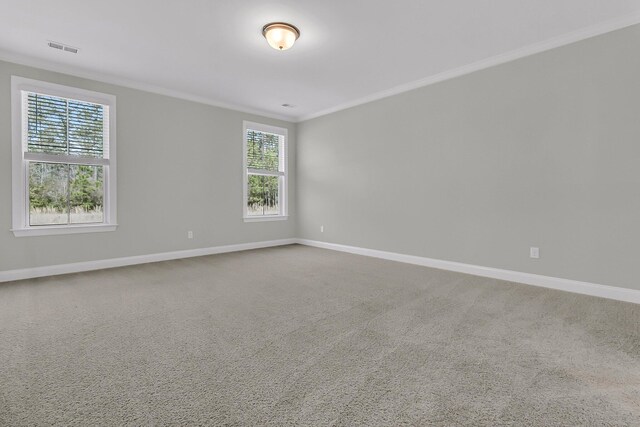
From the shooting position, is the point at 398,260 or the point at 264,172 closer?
the point at 398,260

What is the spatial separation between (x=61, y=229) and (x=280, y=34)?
144 inches

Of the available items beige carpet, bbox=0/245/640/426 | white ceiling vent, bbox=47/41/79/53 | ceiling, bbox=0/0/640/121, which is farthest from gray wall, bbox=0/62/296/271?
beige carpet, bbox=0/245/640/426

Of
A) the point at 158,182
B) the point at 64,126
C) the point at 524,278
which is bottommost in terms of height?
the point at 524,278

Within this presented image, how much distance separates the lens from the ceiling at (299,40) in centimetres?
287

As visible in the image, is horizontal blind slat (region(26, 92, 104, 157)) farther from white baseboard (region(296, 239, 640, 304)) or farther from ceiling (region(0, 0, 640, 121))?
white baseboard (region(296, 239, 640, 304))

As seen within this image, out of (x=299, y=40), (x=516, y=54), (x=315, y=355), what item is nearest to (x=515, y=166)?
(x=516, y=54)

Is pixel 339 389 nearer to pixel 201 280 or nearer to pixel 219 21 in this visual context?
pixel 201 280

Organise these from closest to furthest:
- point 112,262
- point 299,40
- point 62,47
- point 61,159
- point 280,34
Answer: point 280,34
point 299,40
point 62,47
point 61,159
point 112,262

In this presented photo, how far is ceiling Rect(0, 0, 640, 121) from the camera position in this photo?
9.41 feet

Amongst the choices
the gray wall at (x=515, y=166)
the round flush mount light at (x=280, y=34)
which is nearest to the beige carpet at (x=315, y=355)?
the gray wall at (x=515, y=166)

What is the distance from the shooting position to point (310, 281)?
384cm

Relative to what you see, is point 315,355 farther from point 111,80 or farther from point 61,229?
point 111,80

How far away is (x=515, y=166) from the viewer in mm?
3783

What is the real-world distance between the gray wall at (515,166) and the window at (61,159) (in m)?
3.75
